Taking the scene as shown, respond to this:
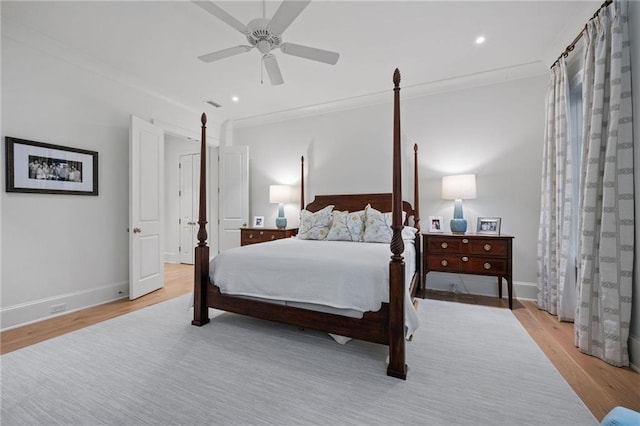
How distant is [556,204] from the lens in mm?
2895

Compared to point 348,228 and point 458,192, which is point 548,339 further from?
point 348,228

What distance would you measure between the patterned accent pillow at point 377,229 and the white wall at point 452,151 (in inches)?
32.8

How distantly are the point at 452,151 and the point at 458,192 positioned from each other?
72 cm

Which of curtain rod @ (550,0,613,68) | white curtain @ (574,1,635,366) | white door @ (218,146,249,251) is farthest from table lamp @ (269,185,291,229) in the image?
curtain rod @ (550,0,613,68)

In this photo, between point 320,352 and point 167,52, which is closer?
point 320,352

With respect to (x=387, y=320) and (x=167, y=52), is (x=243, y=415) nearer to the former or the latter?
(x=387, y=320)

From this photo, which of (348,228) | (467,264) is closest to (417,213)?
(467,264)

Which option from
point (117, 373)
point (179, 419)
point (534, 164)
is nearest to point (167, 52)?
point (117, 373)

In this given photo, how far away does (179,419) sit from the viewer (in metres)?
1.45

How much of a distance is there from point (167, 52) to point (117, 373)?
3.14 meters

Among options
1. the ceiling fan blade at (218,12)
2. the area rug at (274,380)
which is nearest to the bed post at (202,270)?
the area rug at (274,380)

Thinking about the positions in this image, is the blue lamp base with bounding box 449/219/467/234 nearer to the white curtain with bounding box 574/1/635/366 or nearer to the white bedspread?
the white curtain with bounding box 574/1/635/366

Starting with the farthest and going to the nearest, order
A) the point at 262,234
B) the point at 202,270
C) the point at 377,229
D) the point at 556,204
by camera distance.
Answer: the point at 262,234, the point at 377,229, the point at 556,204, the point at 202,270

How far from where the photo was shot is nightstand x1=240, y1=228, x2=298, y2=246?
4.47 m
